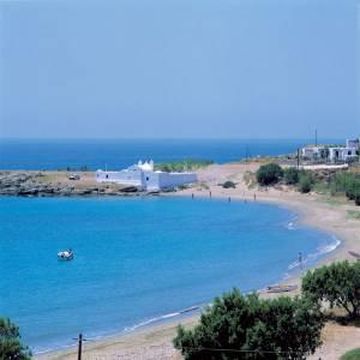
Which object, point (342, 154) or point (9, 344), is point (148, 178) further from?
point (9, 344)

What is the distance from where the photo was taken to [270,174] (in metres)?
83.8

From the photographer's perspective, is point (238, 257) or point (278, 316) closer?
point (278, 316)

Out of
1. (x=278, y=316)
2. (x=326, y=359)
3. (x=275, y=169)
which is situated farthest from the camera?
(x=275, y=169)

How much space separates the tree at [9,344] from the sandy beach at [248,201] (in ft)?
23.8

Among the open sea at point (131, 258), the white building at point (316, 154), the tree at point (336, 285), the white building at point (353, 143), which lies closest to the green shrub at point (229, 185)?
the open sea at point (131, 258)

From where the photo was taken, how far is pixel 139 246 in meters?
52.9

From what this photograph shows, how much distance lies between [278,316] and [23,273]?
26.5 m

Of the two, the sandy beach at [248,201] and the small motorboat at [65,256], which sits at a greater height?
the sandy beach at [248,201]

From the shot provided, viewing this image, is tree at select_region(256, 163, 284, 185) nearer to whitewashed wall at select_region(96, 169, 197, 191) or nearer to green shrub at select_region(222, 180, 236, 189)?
green shrub at select_region(222, 180, 236, 189)

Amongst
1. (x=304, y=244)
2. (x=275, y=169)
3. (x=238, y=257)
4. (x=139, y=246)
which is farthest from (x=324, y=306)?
(x=275, y=169)

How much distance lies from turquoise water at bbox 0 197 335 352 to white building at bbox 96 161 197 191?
771 centimetres

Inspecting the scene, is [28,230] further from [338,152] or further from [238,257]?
[338,152]

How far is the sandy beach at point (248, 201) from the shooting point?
77.5 feet

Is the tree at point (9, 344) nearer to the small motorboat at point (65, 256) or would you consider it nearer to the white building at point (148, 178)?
the small motorboat at point (65, 256)
